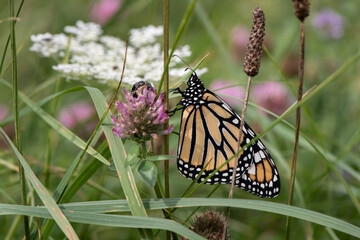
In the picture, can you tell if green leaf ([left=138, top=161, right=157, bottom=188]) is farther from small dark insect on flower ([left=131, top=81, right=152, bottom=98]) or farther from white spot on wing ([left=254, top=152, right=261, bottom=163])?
white spot on wing ([left=254, top=152, right=261, bottom=163])

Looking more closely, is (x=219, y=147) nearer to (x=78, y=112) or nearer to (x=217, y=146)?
(x=217, y=146)

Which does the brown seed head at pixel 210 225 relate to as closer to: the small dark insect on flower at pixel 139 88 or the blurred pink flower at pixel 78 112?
the small dark insect on flower at pixel 139 88

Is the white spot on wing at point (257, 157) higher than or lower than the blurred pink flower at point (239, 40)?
lower

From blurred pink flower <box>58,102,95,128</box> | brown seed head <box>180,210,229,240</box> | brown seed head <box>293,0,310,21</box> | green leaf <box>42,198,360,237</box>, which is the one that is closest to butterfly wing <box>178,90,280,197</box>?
brown seed head <box>180,210,229,240</box>

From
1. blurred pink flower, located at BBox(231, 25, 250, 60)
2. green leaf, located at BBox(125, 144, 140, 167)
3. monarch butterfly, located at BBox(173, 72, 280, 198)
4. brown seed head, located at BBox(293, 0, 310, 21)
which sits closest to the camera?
brown seed head, located at BBox(293, 0, 310, 21)

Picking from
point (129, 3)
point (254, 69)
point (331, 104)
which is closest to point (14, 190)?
point (129, 3)

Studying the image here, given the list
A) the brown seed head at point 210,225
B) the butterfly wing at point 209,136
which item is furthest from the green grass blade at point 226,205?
the butterfly wing at point 209,136
